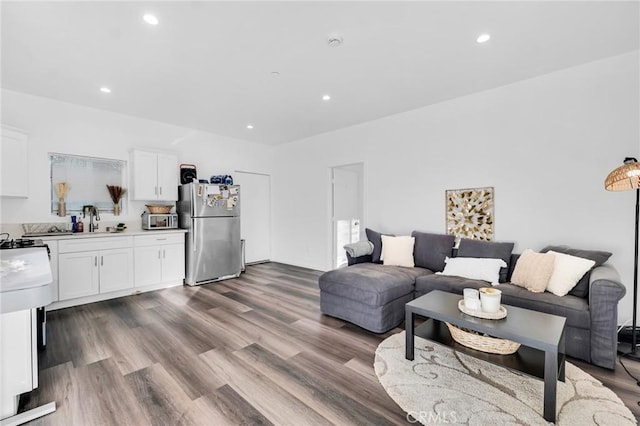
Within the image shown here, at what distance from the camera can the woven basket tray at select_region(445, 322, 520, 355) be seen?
6.03ft

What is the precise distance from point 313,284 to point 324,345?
1.94m

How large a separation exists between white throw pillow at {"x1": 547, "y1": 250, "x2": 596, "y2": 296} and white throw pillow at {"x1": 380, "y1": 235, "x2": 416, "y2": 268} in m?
1.44

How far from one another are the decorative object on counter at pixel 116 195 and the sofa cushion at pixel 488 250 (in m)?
4.78

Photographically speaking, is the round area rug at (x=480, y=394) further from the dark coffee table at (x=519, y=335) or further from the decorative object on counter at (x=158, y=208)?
the decorative object on counter at (x=158, y=208)

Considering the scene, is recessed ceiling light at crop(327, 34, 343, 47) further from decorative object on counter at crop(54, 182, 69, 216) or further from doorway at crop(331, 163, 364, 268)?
decorative object on counter at crop(54, 182, 69, 216)

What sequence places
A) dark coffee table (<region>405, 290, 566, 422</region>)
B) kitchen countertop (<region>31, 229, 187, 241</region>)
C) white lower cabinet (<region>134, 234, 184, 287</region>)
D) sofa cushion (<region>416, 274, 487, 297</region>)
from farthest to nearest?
white lower cabinet (<region>134, 234, 184, 287</region>) → kitchen countertop (<region>31, 229, 187, 241</region>) → sofa cushion (<region>416, 274, 487, 297</region>) → dark coffee table (<region>405, 290, 566, 422</region>)

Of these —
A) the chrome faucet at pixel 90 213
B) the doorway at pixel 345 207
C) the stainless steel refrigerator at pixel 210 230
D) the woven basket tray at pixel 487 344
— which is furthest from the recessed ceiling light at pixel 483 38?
the chrome faucet at pixel 90 213

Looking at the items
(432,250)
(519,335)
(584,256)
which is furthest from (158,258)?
(584,256)

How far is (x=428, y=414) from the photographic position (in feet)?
5.30

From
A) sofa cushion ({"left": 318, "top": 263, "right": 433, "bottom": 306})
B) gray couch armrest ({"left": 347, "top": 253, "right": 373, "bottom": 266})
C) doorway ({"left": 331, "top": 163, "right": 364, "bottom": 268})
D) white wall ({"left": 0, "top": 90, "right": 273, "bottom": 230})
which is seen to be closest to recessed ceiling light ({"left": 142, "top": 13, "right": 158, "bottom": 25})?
white wall ({"left": 0, "top": 90, "right": 273, "bottom": 230})

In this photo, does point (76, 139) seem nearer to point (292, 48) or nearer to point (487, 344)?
point (292, 48)

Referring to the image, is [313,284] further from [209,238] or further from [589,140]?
[589,140]

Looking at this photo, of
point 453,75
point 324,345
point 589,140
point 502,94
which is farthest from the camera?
point 502,94

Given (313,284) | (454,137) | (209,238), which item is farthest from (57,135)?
(454,137)
